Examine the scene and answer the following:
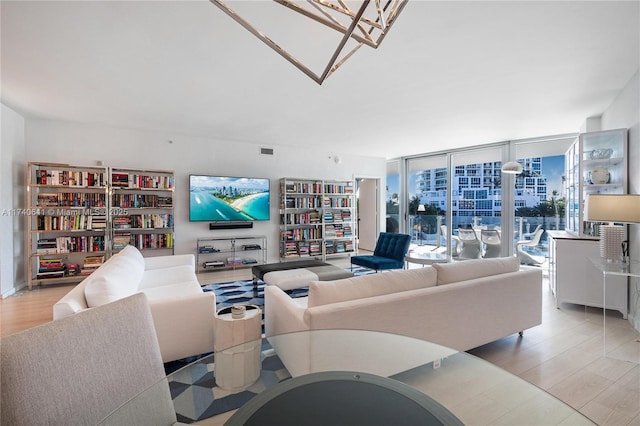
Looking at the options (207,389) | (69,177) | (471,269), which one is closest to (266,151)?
(69,177)

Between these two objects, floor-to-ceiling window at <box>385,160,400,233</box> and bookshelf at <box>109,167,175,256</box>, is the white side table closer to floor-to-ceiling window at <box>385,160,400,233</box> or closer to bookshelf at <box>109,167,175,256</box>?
floor-to-ceiling window at <box>385,160,400,233</box>

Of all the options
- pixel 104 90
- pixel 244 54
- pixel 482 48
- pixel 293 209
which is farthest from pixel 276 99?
pixel 293 209

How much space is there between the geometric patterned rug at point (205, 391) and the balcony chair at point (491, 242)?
577cm

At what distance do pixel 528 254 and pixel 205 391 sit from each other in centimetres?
628

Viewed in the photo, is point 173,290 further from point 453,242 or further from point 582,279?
point 453,242

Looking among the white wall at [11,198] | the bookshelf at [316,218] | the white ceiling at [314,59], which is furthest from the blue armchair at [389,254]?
the white wall at [11,198]

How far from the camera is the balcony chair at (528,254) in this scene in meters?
5.39

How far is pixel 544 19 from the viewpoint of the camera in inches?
80.0

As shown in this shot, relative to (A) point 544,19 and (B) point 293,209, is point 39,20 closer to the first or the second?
(A) point 544,19

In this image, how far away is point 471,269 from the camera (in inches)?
94.4

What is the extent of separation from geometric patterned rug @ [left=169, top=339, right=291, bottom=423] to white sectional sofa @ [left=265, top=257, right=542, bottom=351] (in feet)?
1.79

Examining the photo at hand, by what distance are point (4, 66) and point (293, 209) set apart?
4527mm

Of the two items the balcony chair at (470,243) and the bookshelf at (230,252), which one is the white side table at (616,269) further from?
the bookshelf at (230,252)

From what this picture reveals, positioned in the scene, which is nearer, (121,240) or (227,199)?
(121,240)
